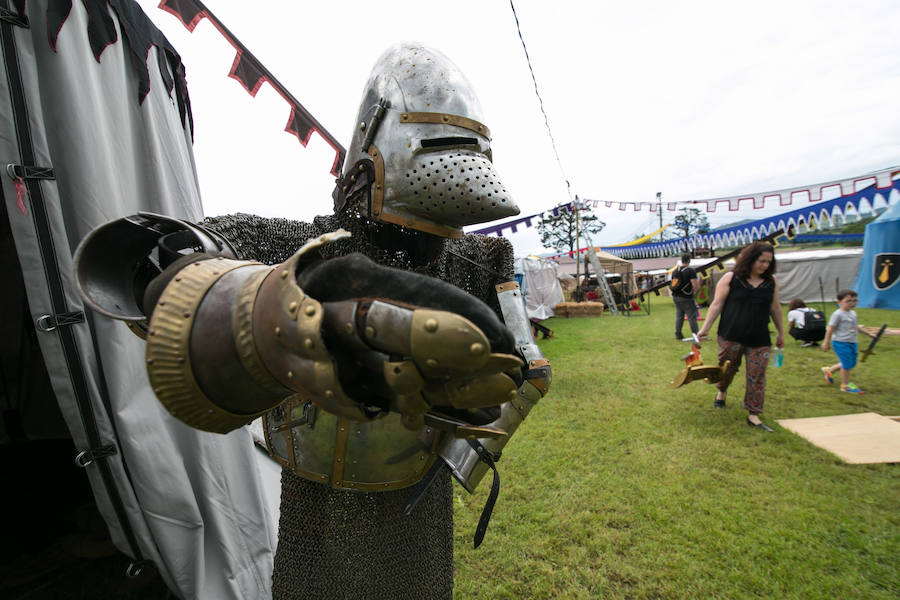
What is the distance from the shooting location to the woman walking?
150 inches

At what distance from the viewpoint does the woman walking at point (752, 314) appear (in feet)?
12.5

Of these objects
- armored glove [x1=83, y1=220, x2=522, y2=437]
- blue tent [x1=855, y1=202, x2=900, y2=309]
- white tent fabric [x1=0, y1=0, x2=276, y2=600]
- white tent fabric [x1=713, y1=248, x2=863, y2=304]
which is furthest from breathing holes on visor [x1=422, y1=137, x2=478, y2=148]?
white tent fabric [x1=713, y1=248, x2=863, y2=304]

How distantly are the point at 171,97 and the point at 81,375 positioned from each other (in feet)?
4.54

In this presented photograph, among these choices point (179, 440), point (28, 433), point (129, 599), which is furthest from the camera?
point (28, 433)

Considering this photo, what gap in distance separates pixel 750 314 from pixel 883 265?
2907 millimetres

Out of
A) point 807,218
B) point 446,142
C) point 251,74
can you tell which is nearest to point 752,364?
point 446,142

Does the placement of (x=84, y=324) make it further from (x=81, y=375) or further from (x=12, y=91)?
(x=12, y=91)

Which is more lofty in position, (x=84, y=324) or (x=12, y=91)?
(x=12, y=91)

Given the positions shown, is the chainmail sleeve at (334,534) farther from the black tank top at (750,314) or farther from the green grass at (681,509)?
the black tank top at (750,314)

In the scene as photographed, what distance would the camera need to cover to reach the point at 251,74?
2912 mm

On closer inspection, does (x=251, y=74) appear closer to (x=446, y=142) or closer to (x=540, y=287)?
(x=446, y=142)

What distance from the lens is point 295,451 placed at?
1178 mm

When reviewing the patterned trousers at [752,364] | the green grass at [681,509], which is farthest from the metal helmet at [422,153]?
the patterned trousers at [752,364]

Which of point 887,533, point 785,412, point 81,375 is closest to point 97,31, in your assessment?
point 81,375
